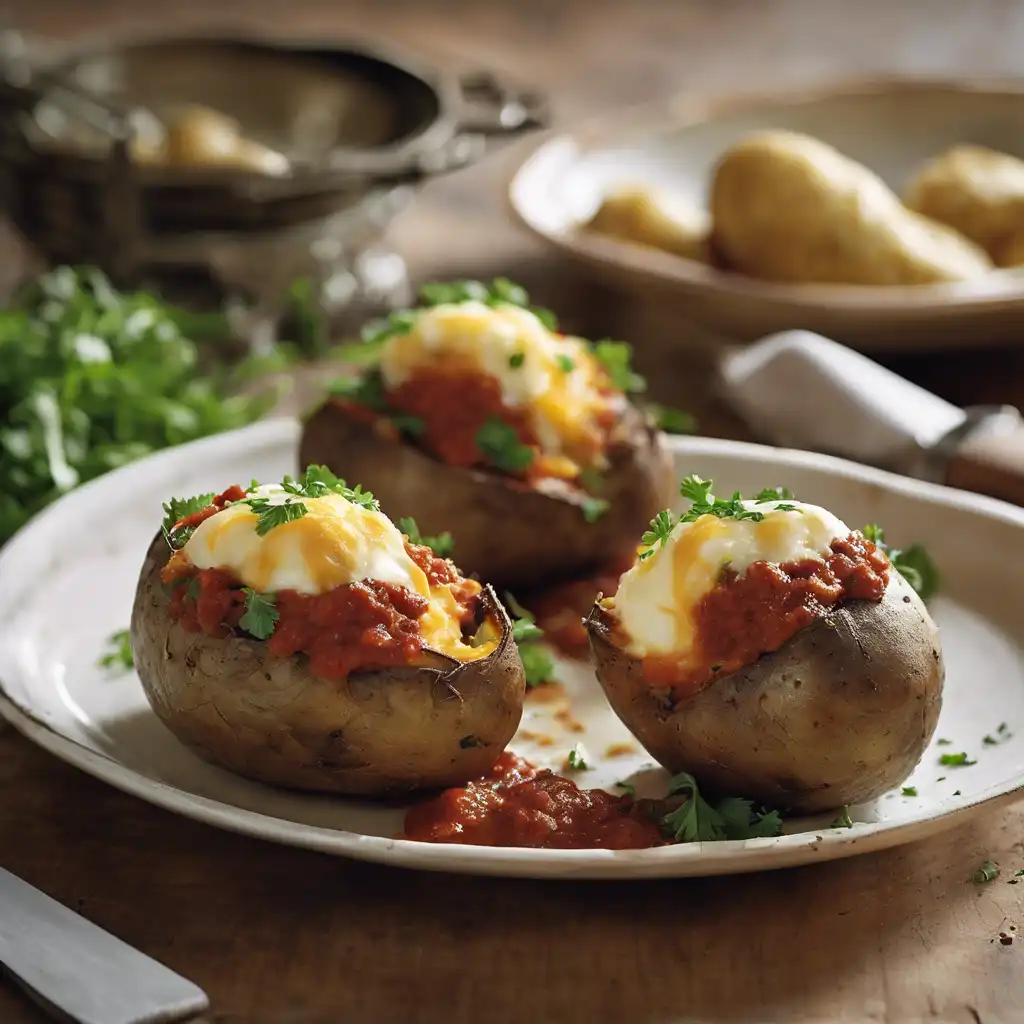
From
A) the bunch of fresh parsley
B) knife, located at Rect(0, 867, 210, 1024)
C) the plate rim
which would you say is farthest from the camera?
the plate rim

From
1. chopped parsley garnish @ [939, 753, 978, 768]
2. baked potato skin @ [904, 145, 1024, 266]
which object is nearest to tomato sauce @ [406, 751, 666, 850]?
chopped parsley garnish @ [939, 753, 978, 768]

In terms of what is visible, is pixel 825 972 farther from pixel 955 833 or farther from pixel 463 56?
pixel 463 56

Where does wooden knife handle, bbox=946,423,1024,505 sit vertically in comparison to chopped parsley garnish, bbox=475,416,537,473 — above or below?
below

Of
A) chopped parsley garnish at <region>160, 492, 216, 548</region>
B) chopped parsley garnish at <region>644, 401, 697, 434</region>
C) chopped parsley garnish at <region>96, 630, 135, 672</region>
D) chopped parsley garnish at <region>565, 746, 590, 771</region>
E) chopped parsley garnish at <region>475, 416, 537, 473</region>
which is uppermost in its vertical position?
chopped parsley garnish at <region>160, 492, 216, 548</region>

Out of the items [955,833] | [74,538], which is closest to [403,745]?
[955,833]

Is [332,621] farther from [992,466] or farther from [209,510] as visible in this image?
[992,466]

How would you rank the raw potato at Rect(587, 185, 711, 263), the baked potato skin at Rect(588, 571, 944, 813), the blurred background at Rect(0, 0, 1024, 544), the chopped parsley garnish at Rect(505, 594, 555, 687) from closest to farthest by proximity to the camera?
1. the baked potato skin at Rect(588, 571, 944, 813)
2. the chopped parsley garnish at Rect(505, 594, 555, 687)
3. the blurred background at Rect(0, 0, 1024, 544)
4. the raw potato at Rect(587, 185, 711, 263)

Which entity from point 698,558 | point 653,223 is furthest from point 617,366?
point 653,223

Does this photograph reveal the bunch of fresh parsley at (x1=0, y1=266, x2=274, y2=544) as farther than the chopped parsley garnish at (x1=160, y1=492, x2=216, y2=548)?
Yes

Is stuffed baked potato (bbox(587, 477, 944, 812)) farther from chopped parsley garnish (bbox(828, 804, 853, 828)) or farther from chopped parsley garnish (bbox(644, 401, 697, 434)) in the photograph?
chopped parsley garnish (bbox(644, 401, 697, 434))
